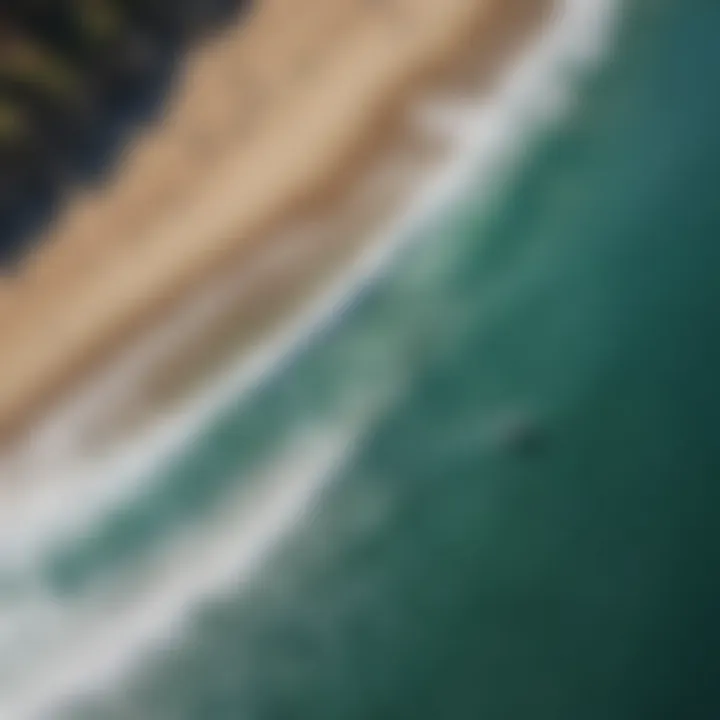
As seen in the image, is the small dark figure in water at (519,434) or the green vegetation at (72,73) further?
the small dark figure in water at (519,434)

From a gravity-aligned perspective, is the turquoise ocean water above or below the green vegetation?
below

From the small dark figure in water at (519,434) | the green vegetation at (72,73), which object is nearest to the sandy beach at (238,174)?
the green vegetation at (72,73)

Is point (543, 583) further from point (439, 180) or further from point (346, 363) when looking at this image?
point (439, 180)

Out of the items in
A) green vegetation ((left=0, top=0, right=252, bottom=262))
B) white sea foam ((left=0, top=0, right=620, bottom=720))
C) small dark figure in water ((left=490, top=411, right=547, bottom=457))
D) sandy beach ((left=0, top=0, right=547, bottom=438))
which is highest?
green vegetation ((left=0, top=0, right=252, bottom=262))

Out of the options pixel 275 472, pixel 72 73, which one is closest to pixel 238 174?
pixel 72 73

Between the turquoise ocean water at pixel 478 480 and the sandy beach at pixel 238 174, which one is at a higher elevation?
the sandy beach at pixel 238 174

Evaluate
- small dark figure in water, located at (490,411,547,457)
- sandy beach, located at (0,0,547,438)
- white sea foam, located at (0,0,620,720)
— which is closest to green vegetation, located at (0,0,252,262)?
sandy beach, located at (0,0,547,438)

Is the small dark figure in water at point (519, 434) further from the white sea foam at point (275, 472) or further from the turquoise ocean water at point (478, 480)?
the white sea foam at point (275, 472)

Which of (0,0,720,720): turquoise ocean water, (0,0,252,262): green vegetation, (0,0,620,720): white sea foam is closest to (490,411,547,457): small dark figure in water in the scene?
(0,0,720,720): turquoise ocean water

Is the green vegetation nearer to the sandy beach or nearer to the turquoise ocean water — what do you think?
the sandy beach

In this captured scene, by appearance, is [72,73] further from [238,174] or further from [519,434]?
[519,434]

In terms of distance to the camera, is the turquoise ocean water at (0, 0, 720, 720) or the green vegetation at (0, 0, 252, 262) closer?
the green vegetation at (0, 0, 252, 262)
